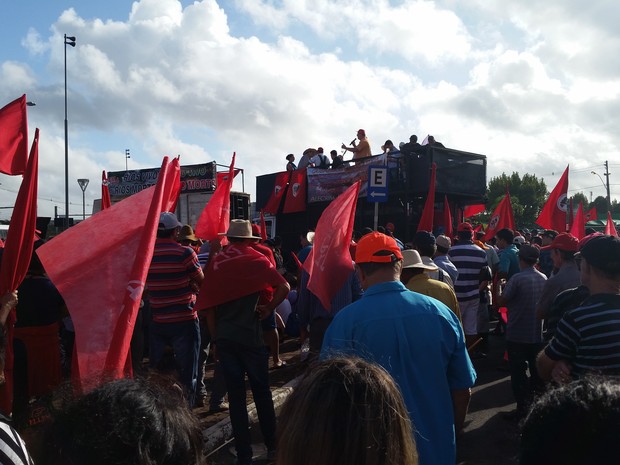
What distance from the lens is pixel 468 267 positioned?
753 centimetres

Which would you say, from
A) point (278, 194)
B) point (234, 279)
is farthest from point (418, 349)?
point (278, 194)

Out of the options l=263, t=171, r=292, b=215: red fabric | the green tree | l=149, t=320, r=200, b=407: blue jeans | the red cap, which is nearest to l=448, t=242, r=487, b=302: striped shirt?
the red cap

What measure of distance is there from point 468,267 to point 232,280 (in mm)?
3802

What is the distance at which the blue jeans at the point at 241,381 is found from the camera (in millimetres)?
4754

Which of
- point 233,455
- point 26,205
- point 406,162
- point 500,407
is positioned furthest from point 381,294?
point 406,162

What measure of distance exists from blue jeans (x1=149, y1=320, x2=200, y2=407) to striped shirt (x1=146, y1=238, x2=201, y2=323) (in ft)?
0.24

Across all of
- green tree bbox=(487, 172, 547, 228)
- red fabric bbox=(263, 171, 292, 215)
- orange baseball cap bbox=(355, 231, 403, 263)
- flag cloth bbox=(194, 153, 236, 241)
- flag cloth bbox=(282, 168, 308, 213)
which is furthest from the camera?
green tree bbox=(487, 172, 547, 228)

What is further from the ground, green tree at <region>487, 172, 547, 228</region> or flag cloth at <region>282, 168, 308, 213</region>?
green tree at <region>487, 172, 547, 228</region>

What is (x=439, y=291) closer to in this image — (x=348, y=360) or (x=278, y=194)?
(x=348, y=360)

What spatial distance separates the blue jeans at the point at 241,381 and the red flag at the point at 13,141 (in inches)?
84.8

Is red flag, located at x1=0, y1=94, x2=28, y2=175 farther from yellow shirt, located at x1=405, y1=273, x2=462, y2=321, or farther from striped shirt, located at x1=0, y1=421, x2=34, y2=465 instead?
striped shirt, located at x1=0, y1=421, x2=34, y2=465

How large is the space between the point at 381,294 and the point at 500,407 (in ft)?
14.3

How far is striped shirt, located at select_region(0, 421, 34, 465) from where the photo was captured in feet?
5.46

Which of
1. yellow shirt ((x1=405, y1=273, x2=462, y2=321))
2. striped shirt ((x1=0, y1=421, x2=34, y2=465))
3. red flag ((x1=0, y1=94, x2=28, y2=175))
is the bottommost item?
striped shirt ((x1=0, y1=421, x2=34, y2=465))
